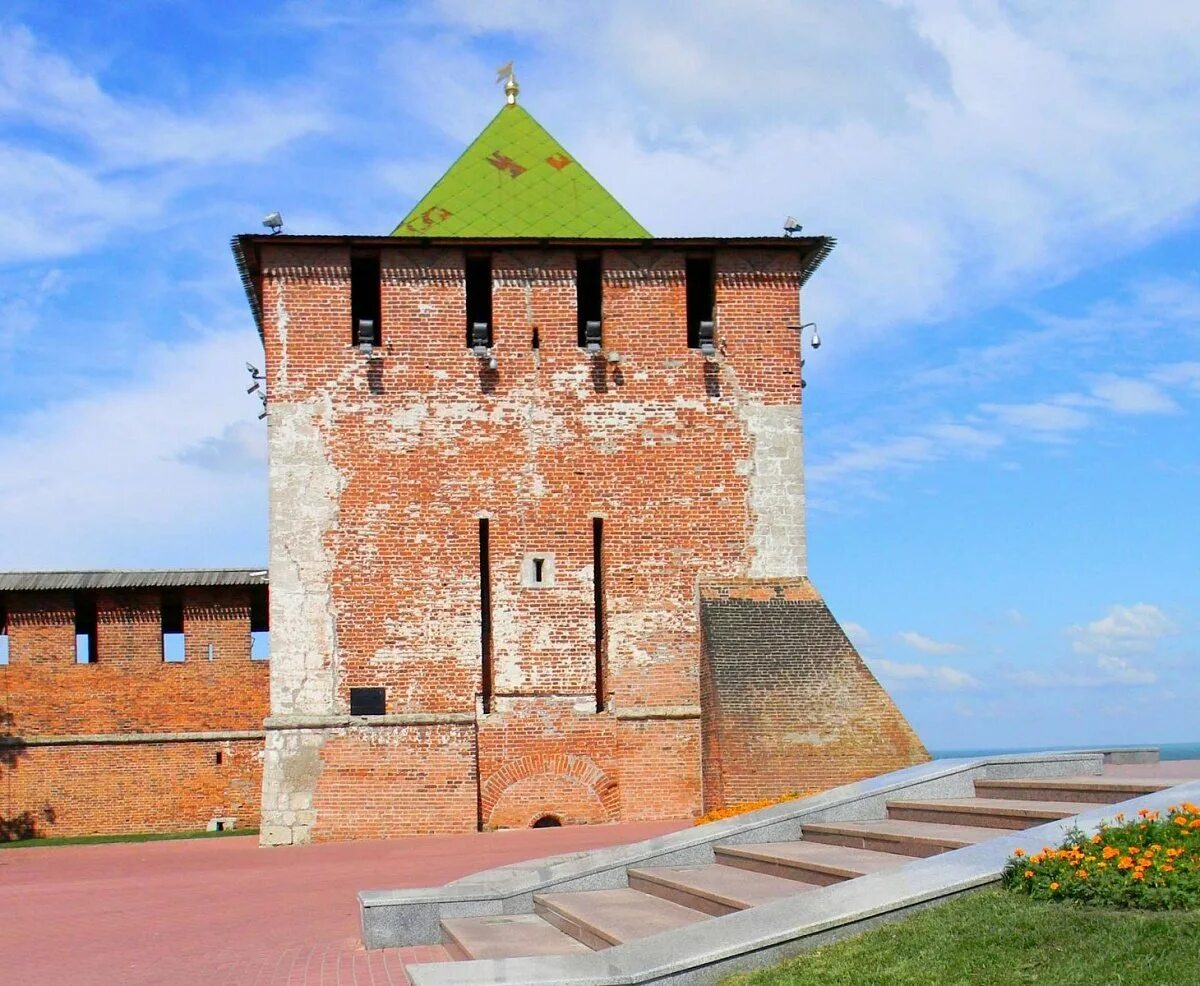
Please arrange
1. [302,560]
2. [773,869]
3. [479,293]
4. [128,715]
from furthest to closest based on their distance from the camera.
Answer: [128,715] → [479,293] → [302,560] → [773,869]

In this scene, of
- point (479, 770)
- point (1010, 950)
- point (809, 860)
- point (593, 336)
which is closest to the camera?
point (1010, 950)

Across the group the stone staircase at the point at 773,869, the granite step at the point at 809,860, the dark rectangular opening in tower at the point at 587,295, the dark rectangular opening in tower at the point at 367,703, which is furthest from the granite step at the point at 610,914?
the dark rectangular opening in tower at the point at 587,295

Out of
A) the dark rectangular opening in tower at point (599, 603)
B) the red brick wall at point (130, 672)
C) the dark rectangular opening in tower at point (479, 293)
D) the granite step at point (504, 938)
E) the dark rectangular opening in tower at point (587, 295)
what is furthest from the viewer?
the red brick wall at point (130, 672)

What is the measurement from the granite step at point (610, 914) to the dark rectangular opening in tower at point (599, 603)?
30.8 ft

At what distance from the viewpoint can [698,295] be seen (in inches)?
794

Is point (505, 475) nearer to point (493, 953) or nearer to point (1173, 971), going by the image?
point (493, 953)

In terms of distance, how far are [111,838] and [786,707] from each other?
970 cm

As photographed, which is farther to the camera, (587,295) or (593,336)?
(587,295)

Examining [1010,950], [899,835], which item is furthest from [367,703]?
[1010,950]

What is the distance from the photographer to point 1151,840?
254 inches

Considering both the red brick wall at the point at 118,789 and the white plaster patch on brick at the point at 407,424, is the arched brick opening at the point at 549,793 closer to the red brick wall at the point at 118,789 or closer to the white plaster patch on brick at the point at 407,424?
the white plaster patch on brick at the point at 407,424

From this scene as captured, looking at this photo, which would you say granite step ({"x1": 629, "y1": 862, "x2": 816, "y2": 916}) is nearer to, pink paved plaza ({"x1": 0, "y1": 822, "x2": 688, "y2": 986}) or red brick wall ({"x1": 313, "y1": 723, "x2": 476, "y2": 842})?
pink paved plaza ({"x1": 0, "y1": 822, "x2": 688, "y2": 986})

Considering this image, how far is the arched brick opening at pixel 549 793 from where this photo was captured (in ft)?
57.7

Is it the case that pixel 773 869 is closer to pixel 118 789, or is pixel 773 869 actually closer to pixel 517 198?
pixel 517 198
